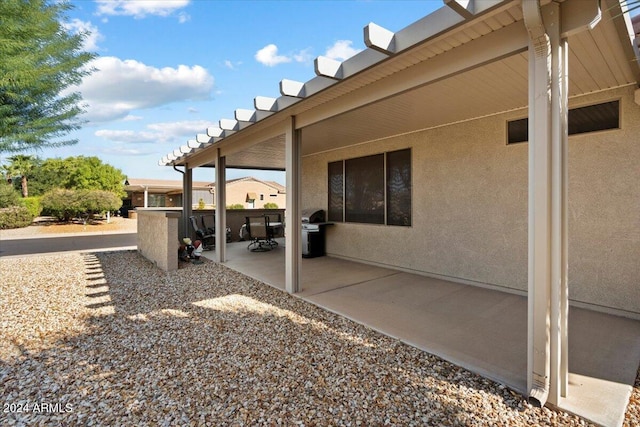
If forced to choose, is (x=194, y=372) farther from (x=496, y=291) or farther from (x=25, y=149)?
(x=25, y=149)

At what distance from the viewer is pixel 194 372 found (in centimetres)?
289

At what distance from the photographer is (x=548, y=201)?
7.72 feet

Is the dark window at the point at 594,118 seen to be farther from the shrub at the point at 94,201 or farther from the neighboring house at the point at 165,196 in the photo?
the neighboring house at the point at 165,196

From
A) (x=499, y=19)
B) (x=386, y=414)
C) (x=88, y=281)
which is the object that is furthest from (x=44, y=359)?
(x=499, y=19)

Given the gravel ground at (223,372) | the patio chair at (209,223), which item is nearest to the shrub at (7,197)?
the patio chair at (209,223)

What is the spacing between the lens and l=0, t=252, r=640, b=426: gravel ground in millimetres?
2305

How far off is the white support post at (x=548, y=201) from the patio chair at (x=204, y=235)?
8726 mm

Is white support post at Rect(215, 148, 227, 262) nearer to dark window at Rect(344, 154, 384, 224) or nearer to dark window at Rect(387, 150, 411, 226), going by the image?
dark window at Rect(344, 154, 384, 224)

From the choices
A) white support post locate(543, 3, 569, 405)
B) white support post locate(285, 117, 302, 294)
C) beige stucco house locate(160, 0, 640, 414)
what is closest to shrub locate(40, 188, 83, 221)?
beige stucco house locate(160, 0, 640, 414)

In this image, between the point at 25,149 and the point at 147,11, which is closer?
the point at 25,149

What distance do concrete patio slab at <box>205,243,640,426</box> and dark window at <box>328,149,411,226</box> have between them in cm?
138

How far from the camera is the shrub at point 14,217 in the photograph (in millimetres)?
18000

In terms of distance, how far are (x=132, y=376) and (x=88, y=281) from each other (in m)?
4.55

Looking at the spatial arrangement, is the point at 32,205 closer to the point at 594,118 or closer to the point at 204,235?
the point at 204,235
